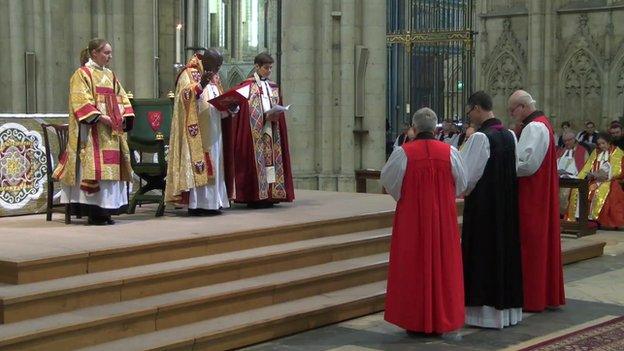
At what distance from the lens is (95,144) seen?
8055 millimetres

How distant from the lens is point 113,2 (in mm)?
12516

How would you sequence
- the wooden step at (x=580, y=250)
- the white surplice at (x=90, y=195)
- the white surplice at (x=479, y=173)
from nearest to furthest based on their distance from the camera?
the white surplice at (x=479, y=173)
the white surplice at (x=90, y=195)
the wooden step at (x=580, y=250)

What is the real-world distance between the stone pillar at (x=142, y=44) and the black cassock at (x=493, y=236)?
6.67 metres

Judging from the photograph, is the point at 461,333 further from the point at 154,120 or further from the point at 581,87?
the point at 581,87

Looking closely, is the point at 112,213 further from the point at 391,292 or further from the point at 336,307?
the point at 391,292

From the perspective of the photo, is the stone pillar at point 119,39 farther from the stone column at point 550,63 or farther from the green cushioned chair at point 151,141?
the stone column at point 550,63

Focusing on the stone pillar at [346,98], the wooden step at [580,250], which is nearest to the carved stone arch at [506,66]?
the stone pillar at [346,98]

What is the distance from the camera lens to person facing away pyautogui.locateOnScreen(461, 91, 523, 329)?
699cm

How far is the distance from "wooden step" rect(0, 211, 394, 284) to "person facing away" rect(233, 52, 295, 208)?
105 centimetres

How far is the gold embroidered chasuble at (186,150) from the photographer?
28.6ft

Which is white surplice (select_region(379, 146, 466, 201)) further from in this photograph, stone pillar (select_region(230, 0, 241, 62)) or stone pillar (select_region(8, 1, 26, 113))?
stone pillar (select_region(230, 0, 241, 62))

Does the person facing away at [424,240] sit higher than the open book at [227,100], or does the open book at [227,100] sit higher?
the open book at [227,100]

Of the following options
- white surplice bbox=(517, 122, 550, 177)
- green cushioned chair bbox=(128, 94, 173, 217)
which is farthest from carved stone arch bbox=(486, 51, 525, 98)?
white surplice bbox=(517, 122, 550, 177)

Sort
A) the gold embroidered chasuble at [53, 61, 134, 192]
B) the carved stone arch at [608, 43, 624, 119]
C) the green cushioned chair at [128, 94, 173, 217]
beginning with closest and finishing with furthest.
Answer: the gold embroidered chasuble at [53, 61, 134, 192] → the green cushioned chair at [128, 94, 173, 217] → the carved stone arch at [608, 43, 624, 119]
